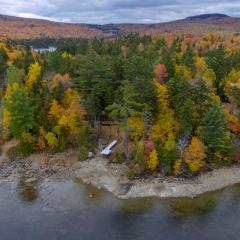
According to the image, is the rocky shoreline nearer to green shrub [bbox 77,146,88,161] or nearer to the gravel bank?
the gravel bank

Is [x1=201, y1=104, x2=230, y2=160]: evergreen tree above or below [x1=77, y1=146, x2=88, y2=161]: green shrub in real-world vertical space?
above

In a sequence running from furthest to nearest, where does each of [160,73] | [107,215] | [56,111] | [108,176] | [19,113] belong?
[160,73], [56,111], [19,113], [108,176], [107,215]

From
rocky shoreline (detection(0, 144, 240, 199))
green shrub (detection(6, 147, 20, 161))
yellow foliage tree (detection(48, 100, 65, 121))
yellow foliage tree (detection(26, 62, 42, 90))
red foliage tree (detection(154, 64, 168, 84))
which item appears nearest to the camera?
rocky shoreline (detection(0, 144, 240, 199))

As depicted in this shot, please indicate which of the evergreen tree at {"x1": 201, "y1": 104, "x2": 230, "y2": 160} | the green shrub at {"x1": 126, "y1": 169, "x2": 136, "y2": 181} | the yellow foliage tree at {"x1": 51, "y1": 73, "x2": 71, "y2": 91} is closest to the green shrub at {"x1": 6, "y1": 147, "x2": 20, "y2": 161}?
the yellow foliage tree at {"x1": 51, "y1": 73, "x2": 71, "y2": 91}

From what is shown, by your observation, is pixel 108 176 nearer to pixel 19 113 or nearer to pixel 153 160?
pixel 153 160

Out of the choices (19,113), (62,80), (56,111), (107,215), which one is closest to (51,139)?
(56,111)

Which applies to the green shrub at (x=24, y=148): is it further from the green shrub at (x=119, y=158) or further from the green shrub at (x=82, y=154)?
the green shrub at (x=119, y=158)
